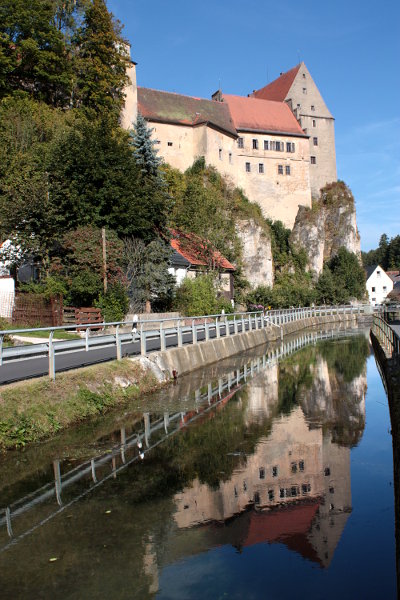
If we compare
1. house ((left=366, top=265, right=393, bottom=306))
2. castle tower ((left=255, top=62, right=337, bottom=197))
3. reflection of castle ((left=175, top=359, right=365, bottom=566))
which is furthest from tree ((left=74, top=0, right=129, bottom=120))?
house ((left=366, top=265, right=393, bottom=306))

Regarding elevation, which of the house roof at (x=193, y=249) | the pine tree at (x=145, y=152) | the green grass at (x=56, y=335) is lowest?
the green grass at (x=56, y=335)

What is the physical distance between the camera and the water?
5793mm

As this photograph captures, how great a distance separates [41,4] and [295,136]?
48671 millimetres

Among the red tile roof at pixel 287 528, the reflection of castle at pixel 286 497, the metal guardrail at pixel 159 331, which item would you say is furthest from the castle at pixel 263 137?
the red tile roof at pixel 287 528

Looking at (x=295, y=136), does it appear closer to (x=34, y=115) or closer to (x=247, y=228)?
(x=247, y=228)

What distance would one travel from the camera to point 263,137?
300 feet

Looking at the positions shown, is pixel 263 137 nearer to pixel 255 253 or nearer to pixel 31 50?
pixel 255 253

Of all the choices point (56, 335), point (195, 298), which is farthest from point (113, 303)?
point (195, 298)

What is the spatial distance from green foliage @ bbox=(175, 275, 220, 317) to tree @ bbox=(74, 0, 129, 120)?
74.3ft

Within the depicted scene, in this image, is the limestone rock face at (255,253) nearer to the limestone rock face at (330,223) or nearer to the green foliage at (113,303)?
the limestone rock face at (330,223)

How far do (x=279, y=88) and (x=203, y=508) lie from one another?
10129cm

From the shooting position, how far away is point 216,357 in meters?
26.8

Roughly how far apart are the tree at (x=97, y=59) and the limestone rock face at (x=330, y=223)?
3967cm

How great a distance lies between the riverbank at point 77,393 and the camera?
10922 mm
